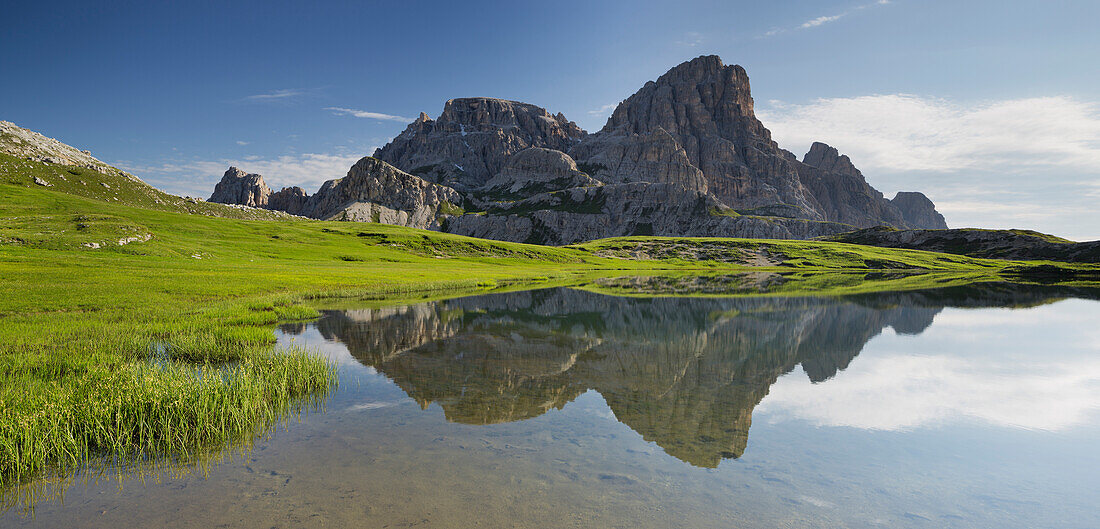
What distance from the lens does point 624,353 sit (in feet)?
77.8

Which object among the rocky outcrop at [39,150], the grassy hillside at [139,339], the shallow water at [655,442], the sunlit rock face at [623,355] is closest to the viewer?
the shallow water at [655,442]

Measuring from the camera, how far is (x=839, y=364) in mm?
22578

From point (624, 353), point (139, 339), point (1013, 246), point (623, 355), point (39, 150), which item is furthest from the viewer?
point (39, 150)

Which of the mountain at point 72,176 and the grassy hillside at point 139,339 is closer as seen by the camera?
the grassy hillside at point 139,339

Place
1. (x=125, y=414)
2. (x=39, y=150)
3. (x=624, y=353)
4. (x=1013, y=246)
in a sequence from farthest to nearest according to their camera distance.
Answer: (x=39, y=150) → (x=1013, y=246) → (x=624, y=353) → (x=125, y=414)

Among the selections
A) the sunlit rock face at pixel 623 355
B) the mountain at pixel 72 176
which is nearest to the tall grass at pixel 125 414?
the sunlit rock face at pixel 623 355

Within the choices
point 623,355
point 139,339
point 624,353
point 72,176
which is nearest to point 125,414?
point 139,339

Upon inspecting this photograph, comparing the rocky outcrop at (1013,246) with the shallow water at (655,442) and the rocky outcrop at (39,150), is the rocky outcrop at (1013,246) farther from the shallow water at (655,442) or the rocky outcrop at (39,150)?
the rocky outcrop at (39,150)

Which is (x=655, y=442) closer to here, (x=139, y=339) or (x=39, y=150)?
(x=139, y=339)

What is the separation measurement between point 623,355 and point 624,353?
0.50m

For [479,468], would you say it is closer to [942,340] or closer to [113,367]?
[113,367]

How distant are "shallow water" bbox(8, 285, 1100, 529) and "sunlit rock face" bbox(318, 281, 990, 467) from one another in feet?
0.53

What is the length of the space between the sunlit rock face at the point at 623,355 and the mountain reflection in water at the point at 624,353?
70mm

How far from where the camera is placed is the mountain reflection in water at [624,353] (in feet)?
47.5
